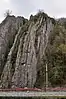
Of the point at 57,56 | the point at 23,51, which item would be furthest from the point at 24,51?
the point at 57,56

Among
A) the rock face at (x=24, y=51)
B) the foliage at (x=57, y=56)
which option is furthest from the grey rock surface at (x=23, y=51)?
→ the foliage at (x=57, y=56)

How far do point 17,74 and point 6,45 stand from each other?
1533 cm

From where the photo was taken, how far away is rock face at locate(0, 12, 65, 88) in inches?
2288

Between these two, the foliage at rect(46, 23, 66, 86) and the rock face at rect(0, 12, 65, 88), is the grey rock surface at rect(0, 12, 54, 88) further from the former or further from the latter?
the foliage at rect(46, 23, 66, 86)

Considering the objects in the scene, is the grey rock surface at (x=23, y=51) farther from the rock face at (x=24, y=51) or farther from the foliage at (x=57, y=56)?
the foliage at (x=57, y=56)

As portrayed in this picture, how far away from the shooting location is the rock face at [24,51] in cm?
5812

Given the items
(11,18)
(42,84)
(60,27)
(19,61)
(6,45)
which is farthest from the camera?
(11,18)

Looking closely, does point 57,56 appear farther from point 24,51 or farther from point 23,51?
point 23,51

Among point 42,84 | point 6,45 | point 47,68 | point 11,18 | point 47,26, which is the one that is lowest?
point 42,84

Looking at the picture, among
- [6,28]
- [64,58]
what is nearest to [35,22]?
[6,28]

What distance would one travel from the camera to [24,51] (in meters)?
62.5

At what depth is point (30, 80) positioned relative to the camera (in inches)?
2250

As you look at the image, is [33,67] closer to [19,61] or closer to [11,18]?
[19,61]

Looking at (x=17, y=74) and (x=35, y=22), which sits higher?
(x=35, y=22)
